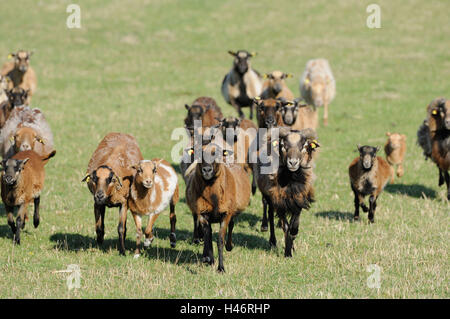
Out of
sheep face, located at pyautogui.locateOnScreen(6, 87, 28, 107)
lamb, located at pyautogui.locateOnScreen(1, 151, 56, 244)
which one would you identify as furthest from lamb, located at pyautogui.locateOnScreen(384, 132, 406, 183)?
sheep face, located at pyautogui.locateOnScreen(6, 87, 28, 107)

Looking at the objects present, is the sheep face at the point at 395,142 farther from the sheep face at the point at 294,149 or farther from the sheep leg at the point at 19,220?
the sheep leg at the point at 19,220

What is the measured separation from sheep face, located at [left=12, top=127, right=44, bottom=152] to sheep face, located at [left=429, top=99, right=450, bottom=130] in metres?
8.94

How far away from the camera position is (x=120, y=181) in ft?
35.1

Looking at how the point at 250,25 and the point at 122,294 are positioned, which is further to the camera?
the point at 250,25

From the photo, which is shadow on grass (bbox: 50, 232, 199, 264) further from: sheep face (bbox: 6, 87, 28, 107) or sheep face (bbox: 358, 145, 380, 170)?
sheep face (bbox: 6, 87, 28, 107)

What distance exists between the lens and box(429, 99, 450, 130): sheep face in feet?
47.6

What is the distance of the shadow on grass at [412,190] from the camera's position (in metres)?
15.3

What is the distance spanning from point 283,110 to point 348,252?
16.2ft

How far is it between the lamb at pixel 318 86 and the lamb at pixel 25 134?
12.3m

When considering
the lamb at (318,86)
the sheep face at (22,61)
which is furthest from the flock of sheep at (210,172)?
the lamb at (318,86)

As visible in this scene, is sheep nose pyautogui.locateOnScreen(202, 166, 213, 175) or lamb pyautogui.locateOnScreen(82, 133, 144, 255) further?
lamb pyautogui.locateOnScreen(82, 133, 144, 255)

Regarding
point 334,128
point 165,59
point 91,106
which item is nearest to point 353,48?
point 165,59
